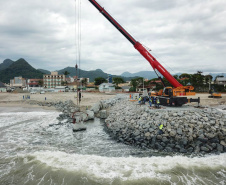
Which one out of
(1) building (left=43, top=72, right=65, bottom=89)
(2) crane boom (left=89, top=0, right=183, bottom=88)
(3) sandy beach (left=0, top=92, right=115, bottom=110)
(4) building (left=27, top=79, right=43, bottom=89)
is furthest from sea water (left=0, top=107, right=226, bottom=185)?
(4) building (left=27, top=79, right=43, bottom=89)

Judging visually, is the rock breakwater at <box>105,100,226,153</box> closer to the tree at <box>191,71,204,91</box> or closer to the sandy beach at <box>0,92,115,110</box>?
the sandy beach at <box>0,92,115,110</box>

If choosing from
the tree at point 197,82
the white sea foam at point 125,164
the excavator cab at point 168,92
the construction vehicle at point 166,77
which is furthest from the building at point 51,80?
the white sea foam at point 125,164

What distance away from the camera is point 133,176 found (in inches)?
290

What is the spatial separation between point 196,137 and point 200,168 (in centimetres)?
291

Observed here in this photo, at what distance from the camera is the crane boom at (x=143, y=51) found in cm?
1631

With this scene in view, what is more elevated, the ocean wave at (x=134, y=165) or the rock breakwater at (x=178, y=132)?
the rock breakwater at (x=178, y=132)

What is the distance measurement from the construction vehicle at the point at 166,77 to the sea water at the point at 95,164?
24.2ft

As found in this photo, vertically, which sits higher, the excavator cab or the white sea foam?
the excavator cab

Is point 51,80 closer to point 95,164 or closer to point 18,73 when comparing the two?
point 18,73

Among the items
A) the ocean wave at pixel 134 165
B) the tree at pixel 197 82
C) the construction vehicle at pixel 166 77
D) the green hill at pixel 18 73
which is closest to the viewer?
the ocean wave at pixel 134 165

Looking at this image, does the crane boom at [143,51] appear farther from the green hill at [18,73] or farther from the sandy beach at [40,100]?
the green hill at [18,73]

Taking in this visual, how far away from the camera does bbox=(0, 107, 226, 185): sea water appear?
716cm

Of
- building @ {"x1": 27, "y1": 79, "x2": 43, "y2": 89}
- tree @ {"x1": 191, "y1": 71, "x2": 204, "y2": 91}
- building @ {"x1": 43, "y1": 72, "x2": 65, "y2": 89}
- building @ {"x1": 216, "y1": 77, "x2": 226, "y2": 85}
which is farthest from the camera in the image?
building @ {"x1": 27, "y1": 79, "x2": 43, "y2": 89}

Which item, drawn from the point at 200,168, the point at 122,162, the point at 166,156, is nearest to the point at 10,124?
the point at 122,162
